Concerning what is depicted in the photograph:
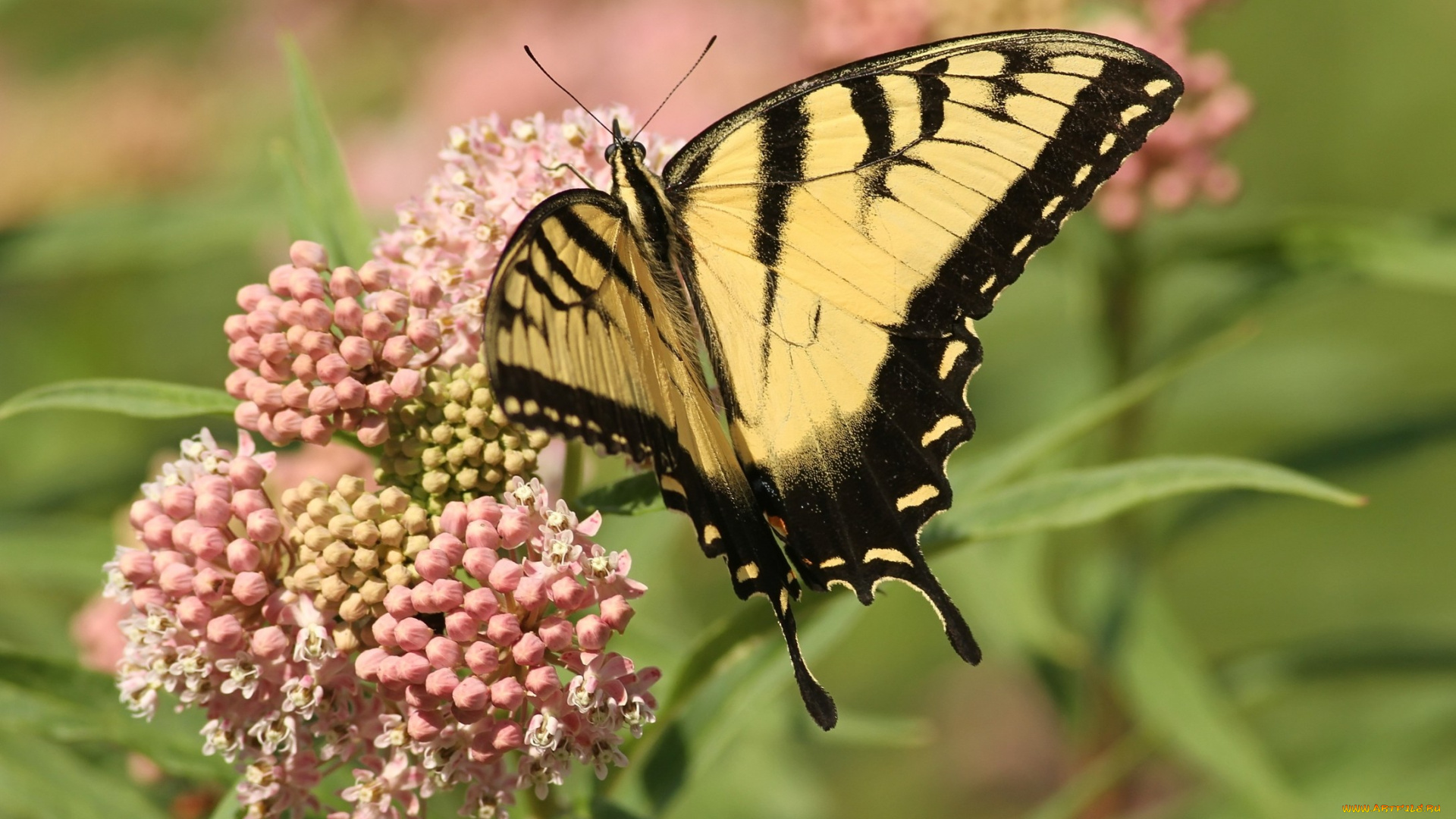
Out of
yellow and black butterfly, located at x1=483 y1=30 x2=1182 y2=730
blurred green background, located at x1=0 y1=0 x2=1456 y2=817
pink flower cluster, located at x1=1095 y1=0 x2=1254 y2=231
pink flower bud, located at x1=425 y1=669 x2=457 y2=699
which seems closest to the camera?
pink flower bud, located at x1=425 y1=669 x2=457 y2=699

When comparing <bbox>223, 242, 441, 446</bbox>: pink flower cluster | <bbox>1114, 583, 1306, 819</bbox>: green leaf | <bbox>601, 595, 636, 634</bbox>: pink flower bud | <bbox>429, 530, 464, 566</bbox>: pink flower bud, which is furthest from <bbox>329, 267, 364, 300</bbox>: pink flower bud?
<bbox>1114, 583, 1306, 819</bbox>: green leaf

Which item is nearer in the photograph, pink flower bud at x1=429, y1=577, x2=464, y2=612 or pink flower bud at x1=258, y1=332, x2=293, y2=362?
pink flower bud at x1=429, y1=577, x2=464, y2=612

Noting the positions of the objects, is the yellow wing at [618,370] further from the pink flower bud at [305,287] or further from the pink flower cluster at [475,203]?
the pink flower bud at [305,287]

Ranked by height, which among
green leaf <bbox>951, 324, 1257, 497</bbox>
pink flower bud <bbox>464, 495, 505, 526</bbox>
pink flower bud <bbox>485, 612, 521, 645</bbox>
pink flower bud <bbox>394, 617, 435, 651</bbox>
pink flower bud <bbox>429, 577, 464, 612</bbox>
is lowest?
green leaf <bbox>951, 324, 1257, 497</bbox>

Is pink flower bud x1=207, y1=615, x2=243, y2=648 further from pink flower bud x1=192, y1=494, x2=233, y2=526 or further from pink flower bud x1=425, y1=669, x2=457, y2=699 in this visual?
pink flower bud x1=425, y1=669, x2=457, y2=699

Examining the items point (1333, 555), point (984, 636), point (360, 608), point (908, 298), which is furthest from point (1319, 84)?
point (360, 608)

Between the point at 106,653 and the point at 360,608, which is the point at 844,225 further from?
the point at 106,653

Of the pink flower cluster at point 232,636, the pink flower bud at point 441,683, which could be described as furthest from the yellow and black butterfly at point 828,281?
the pink flower cluster at point 232,636
